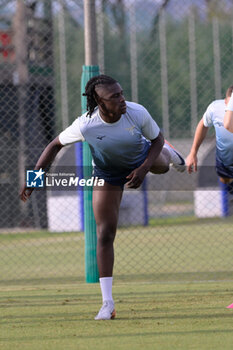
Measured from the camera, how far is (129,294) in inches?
306

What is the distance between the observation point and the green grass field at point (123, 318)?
531 cm

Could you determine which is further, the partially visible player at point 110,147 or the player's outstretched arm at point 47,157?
the player's outstretched arm at point 47,157

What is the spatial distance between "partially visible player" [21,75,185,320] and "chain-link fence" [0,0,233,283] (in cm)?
225

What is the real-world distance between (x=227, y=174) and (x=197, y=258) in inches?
157

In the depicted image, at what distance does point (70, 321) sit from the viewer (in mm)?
6266

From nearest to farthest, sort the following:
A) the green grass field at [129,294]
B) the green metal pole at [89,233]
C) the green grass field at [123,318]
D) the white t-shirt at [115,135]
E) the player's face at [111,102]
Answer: the green grass field at [123,318] → the green grass field at [129,294] → the player's face at [111,102] → the white t-shirt at [115,135] → the green metal pole at [89,233]

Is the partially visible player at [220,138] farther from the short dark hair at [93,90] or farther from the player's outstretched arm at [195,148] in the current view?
the short dark hair at [93,90]

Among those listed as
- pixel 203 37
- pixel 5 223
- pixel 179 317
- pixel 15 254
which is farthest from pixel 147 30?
pixel 179 317

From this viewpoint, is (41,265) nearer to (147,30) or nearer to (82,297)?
(82,297)

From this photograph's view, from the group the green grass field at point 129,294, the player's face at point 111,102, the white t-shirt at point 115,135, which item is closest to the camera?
the green grass field at point 129,294

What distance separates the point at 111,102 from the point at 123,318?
1.82 meters

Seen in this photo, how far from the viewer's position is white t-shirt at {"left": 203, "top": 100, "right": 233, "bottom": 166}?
6973mm

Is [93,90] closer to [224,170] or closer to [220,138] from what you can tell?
[220,138]

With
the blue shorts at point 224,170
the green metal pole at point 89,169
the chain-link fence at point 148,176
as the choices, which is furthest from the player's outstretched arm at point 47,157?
the green metal pole at point 89,169
